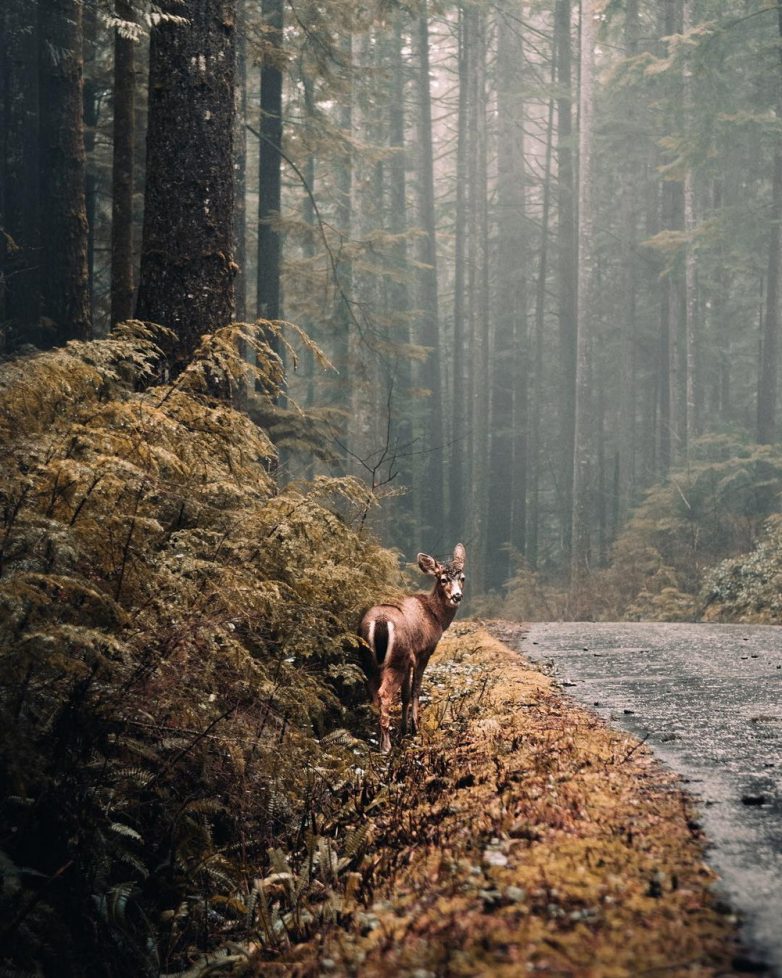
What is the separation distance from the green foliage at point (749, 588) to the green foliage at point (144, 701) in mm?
12738

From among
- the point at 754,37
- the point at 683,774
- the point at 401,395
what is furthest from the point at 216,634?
the point at 754,37

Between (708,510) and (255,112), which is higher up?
(255,112)

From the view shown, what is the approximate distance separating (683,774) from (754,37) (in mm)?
37812

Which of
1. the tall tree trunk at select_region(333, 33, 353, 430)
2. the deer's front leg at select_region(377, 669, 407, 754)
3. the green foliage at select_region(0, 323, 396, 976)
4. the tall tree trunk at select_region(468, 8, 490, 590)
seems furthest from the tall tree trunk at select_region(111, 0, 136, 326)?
the tall tree trunk at select_region(468, 8, 490, 590)

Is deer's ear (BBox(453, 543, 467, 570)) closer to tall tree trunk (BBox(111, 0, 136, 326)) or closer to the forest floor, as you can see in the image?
the forest floor

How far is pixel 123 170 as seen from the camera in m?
13.8

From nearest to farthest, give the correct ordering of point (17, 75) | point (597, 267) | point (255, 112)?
point (17, 75) → point (255, 112) → point (597, 267)

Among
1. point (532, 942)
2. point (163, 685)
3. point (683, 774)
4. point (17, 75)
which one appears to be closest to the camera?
point (532, 942)

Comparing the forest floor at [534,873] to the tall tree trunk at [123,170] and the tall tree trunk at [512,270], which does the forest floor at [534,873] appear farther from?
the tall tree trunk at [512,270]

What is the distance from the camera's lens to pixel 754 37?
120 ft

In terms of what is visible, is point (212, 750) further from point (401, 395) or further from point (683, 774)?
point (401, 395)

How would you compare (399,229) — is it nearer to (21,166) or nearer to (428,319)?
(428,319)

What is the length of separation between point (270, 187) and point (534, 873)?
24.1m

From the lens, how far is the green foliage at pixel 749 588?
17453mm
